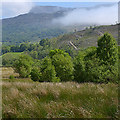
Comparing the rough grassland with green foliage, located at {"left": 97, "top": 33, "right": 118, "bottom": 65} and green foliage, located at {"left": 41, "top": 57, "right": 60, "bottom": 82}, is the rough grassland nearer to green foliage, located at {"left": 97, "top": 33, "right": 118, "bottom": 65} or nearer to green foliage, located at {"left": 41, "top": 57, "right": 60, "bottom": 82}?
green foliage, located at {"left": 41, "top": 57, "right": 60, "bottom": 82}

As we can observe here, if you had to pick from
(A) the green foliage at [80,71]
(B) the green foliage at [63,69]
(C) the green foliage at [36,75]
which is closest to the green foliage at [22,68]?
(C) the green foliage at [36,75]

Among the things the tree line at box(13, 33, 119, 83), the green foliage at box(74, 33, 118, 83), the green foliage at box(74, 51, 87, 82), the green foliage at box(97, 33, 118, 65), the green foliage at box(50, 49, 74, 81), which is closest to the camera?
the green foliage at box(74, 33, 118, 83)

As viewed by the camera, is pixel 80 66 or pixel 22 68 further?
pixel 22 68

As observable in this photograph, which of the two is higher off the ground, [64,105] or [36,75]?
[64,105]

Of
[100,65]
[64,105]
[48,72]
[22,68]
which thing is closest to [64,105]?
[64,105]

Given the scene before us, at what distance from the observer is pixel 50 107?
396 centimetres

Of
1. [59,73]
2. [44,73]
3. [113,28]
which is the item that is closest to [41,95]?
[44,73]

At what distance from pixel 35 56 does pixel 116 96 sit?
502ft

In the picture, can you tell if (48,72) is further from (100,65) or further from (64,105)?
(64,105)

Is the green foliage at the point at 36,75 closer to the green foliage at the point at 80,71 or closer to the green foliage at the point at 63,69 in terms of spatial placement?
the green foliage at the point at 63,69

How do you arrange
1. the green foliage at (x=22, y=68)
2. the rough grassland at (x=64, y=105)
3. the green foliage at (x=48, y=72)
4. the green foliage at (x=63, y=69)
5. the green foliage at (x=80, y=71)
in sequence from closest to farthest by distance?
the rough grassland at (x=64, y=105) → the green foliage at (x=80, y=71) → the green foliage at (x=48, y=72) → the green foliage at (x=63, y=69) → the green foliage at (x=22, y=68)

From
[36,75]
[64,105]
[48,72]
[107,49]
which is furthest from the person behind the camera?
[107,49]

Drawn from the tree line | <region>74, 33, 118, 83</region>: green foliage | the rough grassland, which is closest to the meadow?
the rough grassland

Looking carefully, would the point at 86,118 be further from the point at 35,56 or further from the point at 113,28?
the point at 113,28
